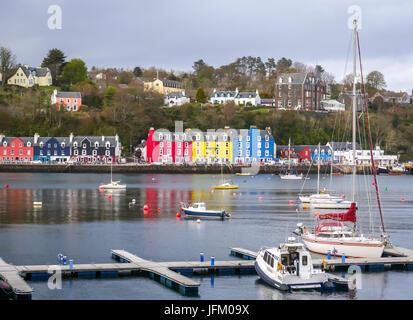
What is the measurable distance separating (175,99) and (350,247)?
374 ft

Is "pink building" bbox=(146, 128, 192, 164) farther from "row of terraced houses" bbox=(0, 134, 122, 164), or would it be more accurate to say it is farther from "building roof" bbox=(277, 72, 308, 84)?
"building roof" bbox=(277, 72, 308, 84)

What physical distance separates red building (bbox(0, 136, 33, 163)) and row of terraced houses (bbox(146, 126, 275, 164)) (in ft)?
69.9

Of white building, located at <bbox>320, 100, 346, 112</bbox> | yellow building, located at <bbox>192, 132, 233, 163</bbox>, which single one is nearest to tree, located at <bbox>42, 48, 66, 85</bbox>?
yellow building, located at <bbox>192, 132, 233, 163</bbox>

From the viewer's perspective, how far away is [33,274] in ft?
87.2

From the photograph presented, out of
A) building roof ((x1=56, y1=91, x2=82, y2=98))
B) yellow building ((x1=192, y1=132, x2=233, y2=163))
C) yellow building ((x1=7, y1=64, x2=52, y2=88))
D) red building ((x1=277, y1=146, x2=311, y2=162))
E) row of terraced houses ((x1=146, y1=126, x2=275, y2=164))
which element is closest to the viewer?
row of terraced houses ((x1=146, y1=126, x2=275, y2=164))

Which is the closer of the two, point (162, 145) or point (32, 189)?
point (32, 189)

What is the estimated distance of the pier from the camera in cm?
2512

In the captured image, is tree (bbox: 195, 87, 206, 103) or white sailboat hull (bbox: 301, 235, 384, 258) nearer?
white sailboat hull (bbox: 301, 235, 384, 258)

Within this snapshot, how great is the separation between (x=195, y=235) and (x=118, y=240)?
16.3ft

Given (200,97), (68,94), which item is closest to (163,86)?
(200,97)

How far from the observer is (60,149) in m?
117

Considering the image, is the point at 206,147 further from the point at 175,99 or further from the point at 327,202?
the point at 327,202
